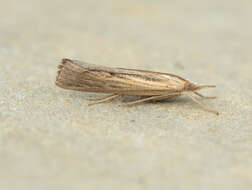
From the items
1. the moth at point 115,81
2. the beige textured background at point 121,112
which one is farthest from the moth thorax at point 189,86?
the beige textured background at point 121,112

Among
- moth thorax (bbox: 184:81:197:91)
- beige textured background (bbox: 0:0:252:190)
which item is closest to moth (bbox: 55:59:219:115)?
moth thorax (bbox: 184:81:197:91)

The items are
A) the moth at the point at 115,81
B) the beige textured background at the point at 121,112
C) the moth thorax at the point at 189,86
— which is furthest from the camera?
the moth thorax at the point at 189,86

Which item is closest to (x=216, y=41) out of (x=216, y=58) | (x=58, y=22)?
(x=216, y=58)

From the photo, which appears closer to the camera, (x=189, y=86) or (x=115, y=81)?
(x=115, y=81)

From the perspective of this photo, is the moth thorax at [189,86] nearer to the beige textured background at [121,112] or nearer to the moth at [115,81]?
the moth at [115,81]

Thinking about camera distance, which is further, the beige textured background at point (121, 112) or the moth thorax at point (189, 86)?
the moth thorax at point (189, 86)

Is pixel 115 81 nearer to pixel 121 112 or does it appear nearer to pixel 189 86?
pixel 121 112

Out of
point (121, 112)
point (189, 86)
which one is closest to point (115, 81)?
point (121, 112)

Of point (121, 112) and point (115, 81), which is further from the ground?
point (115, 81)

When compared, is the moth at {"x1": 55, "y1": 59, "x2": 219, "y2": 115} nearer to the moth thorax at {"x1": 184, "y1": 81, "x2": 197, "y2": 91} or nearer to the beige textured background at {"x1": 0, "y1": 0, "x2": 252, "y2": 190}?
the moth thorax at {"x1": 184, "y1": 81, "x2": 197, "y2": 91}
